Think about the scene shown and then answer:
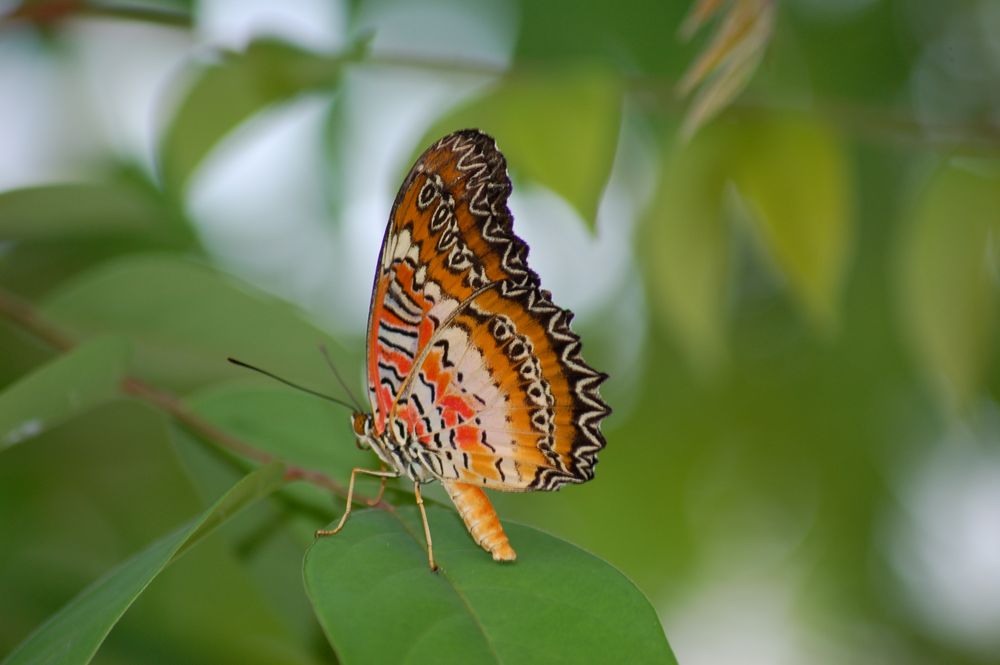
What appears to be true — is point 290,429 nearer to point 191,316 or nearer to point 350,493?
point 350,493

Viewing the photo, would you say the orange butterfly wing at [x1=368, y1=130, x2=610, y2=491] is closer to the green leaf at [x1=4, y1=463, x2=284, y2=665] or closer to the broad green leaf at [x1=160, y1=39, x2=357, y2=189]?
the green leaf at [x1=4, y1=463, x2=284, y2=665]

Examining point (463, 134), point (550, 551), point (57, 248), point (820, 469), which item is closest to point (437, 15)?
point (57, 248)

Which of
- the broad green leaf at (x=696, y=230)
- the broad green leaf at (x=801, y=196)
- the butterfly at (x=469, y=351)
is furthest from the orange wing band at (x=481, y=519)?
the broad green leaf at (x=801, y=196)

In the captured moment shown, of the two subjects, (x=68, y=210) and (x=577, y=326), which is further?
(x=577, y=326)

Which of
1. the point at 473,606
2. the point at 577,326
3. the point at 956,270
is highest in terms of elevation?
the point at 956,270

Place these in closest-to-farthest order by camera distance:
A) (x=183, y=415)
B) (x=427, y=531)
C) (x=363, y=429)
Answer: (x=427, y=531) → (x=183, y=415) → (x=363, y=429)

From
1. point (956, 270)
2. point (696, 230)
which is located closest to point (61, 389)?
point (696, 230)

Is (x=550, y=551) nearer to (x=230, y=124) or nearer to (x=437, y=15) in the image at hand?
(x=230, y=124)

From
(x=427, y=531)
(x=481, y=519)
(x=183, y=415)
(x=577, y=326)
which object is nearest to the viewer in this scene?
(x=427, y=531)
